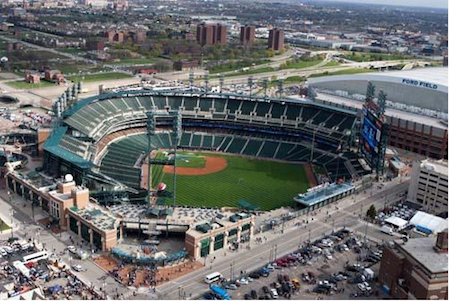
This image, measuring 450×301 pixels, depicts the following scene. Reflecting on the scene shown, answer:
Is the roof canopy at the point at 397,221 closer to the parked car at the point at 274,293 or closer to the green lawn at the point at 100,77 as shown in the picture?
the parked car at the point at 274,293

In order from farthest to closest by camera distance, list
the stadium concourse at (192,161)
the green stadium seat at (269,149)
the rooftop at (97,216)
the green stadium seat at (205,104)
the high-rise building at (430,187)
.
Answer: the green stadium seat at (205,104) → the green stadium seat at (269,149) → the high-rise building at (430,187) → the stadium concourse at (192,161) → the rooftop at (97,216)

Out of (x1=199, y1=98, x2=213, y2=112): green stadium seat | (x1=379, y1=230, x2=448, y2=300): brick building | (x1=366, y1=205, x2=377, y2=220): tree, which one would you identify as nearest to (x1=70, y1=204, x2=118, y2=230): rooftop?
(x1=379, y1=230, x2=448, y2=300): brick building

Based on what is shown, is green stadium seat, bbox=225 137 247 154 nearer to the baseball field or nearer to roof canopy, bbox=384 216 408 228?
the baseball field

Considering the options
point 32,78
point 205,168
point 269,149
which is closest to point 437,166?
point 269,149

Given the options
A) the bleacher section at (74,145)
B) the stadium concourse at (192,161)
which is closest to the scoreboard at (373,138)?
the stadium concourse at (192,161)

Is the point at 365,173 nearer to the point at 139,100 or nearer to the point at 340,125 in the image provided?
the point at 340,125
